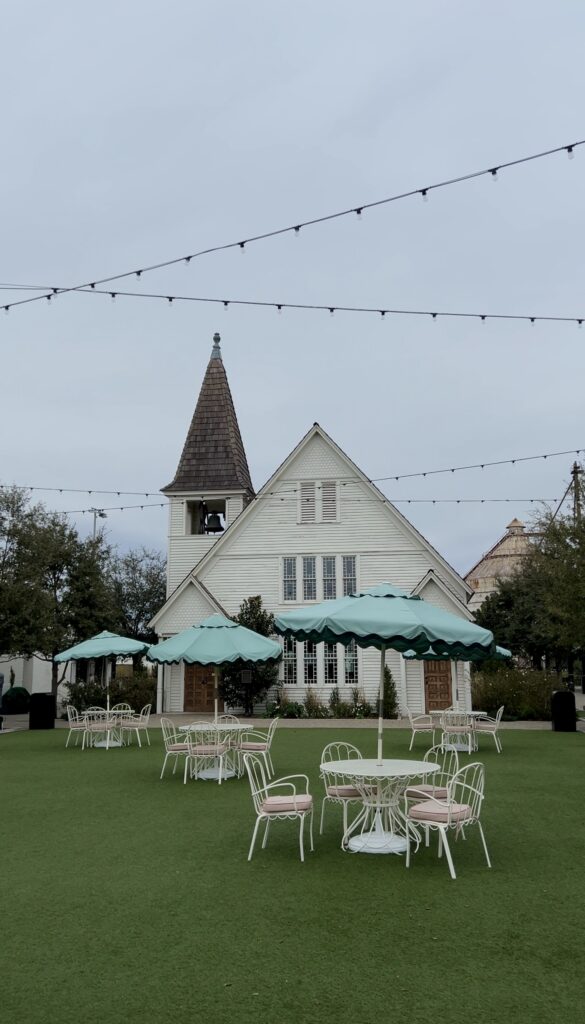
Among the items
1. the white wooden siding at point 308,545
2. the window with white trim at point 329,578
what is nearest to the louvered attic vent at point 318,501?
the white wooden siding at point 308,545

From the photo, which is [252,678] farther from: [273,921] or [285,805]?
[273,921]

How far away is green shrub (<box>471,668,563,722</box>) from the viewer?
23.3m

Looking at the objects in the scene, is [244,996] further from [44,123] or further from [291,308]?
[44,123]

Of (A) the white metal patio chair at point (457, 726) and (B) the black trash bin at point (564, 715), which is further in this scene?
(B) the black trash bin at point (564, 715)

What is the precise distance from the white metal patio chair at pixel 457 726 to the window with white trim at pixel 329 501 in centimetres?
1151

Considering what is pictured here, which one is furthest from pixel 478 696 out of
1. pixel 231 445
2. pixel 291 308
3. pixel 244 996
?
pixel 244 996

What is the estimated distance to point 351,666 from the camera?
25.8 metres

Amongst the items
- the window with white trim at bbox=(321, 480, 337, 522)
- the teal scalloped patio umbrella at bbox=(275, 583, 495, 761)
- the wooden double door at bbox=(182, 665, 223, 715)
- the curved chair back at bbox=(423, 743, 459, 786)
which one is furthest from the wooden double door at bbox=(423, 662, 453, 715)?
the teal scalloped patio umbrella at bbox=(275, 583, 495, 761)

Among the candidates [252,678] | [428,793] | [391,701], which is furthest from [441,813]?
[252,678]

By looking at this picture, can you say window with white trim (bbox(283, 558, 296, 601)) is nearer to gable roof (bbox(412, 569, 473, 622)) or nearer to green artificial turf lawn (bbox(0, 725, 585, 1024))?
gable roof (bbox(412, 569, 473, 622))

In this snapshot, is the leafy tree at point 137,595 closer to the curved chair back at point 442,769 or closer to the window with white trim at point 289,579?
the window with white trim at point 289,579

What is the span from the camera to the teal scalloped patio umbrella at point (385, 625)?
297 inches

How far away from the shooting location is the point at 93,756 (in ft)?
49.6

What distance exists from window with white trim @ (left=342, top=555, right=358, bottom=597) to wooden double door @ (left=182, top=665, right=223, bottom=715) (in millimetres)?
5203
